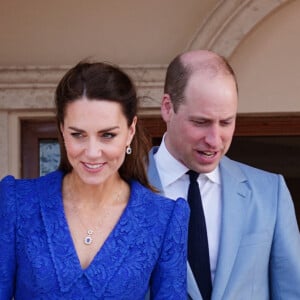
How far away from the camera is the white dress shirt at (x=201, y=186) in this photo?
9.47 ft

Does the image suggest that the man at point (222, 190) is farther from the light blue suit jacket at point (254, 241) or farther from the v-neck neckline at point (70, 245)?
the v-neck neckline at point (70, 245)

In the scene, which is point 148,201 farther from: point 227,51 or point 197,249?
point 227,51

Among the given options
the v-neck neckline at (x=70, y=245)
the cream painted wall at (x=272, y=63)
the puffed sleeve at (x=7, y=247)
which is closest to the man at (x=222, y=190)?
the v-neck neckline at (x=70, y=245)

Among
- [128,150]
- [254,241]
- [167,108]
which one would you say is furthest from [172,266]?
[167,108]

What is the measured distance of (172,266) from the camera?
2.53m

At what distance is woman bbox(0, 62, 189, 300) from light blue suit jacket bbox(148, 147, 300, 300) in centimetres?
25

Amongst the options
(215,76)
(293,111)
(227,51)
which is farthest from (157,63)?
(215,76)

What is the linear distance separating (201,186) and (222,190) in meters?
0.06

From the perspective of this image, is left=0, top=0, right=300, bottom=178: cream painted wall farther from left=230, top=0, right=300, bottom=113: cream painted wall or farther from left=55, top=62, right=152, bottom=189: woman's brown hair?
left=55, top=62, right=152, bottom=189: woman's brown hair

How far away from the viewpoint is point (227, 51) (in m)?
4.39

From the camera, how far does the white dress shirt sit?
2.89 m

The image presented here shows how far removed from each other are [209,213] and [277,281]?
25 centimetres

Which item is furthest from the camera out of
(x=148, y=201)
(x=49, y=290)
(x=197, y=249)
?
(x=197, y=249)

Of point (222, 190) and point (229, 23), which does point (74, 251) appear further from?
point (229, 23)
